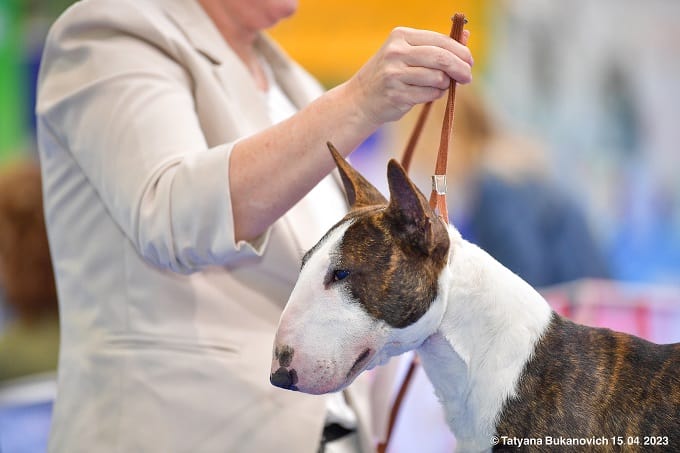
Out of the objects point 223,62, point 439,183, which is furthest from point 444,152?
point 223,62

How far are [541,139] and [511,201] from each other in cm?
126

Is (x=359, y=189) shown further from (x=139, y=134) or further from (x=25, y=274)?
(x=25, y=274)

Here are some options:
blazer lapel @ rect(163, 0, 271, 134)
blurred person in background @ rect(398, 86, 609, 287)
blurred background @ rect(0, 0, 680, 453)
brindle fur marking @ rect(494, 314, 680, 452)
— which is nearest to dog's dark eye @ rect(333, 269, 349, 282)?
brindle fur marking @ rect(494, 314, 680, 452)

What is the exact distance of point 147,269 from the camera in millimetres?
1329

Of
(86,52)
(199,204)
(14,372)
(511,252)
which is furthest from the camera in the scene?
(511,252)

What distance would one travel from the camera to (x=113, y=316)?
1.33 metres

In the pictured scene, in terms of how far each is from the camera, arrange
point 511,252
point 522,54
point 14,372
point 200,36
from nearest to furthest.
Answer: point 200,36 → point 14,372 → point 511,252 → point 522,54

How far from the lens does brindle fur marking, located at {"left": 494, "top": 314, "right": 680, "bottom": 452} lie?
1.01 metres

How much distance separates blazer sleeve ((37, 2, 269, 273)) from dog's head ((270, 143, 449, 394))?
191 millimetres

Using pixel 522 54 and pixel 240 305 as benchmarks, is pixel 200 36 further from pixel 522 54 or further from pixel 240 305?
pixel 522 54

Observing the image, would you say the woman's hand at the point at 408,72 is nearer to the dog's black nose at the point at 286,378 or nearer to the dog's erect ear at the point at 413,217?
the dog's erect ear at the point at 413,217

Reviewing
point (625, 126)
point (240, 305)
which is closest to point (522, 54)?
point (625, 126)

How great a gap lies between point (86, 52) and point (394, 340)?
26.4 inches

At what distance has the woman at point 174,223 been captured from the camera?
1156mm
